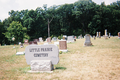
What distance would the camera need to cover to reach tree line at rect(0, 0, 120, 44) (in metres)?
42.7

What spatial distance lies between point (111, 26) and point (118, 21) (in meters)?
4.48

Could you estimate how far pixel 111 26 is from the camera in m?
43.0

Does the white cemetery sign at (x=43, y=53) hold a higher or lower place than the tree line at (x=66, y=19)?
lower

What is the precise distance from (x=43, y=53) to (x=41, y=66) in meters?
0.63

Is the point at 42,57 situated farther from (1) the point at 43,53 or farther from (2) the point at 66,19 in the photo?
(2) the point at 66,19

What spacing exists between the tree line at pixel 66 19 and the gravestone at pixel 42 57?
120 ft

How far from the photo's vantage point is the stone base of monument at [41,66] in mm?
5199

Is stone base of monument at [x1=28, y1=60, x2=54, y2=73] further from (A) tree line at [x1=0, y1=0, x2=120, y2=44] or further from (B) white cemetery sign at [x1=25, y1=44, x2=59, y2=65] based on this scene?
(A) tree line at [x1=0, y1=0, x2=120, y2=44]

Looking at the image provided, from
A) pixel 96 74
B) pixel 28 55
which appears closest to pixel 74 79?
pixel 96 74

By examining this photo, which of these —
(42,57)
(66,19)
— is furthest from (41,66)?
(66,19)

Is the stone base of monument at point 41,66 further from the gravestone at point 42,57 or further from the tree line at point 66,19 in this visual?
the tree line at point 66,19

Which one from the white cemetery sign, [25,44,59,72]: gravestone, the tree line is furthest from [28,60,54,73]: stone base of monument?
the tree line

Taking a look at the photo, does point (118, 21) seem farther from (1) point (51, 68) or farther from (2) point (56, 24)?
(1) point (51, 68)

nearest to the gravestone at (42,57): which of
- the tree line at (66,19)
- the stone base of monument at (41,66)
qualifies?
the stone base of monument at (41,66)
